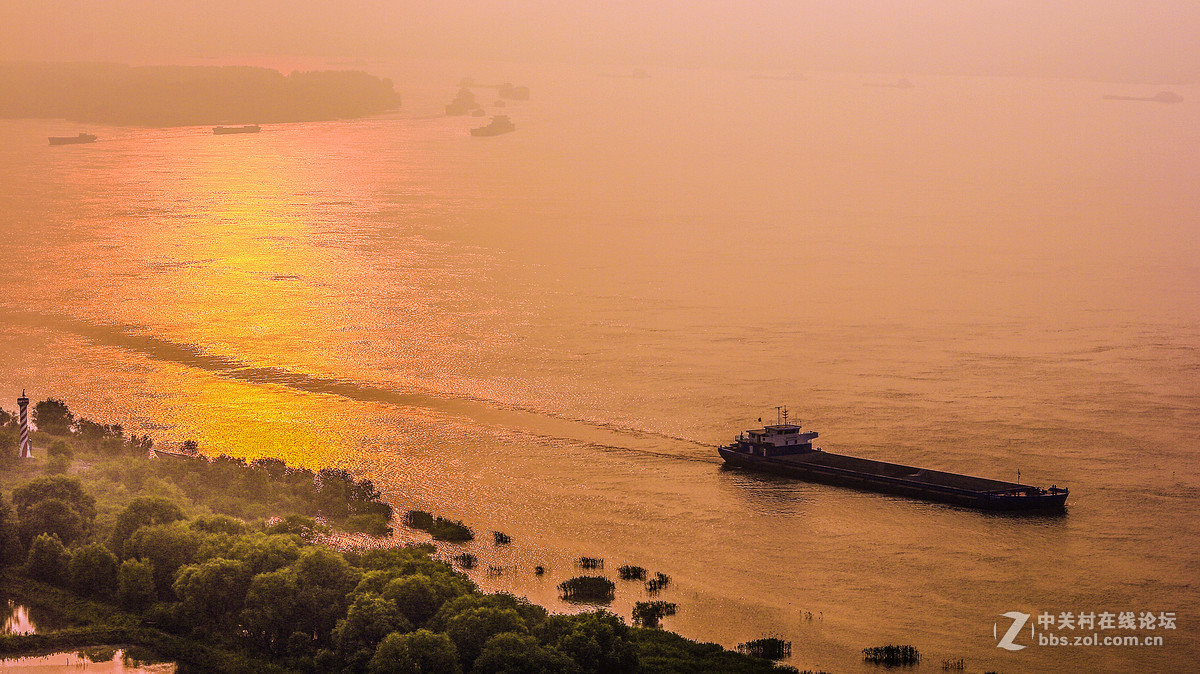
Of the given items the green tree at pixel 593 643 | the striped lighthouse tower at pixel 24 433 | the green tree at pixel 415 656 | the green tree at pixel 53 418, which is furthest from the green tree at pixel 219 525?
the green tree at pixel 53 418

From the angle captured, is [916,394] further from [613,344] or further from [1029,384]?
[613,344]

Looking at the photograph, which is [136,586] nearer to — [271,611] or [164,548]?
[164,548]

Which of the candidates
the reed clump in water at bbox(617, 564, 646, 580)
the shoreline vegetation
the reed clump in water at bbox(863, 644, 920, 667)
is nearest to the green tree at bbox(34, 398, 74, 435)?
the shoreline vegetation

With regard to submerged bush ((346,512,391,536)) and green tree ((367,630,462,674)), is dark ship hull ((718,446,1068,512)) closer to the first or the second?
submerged bush ((346,512,391,536))

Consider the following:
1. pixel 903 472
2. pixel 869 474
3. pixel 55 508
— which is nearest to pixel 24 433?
pixel 55 508

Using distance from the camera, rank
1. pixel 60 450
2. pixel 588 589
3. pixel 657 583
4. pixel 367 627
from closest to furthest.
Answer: pixel 367 627 < pixel 588 589 < pixel 657 583 < pixel 60 450

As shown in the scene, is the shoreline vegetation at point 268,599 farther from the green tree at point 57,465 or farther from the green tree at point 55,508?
the green tree at point 57,465

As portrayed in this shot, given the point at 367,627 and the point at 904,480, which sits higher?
the point at 904,480
